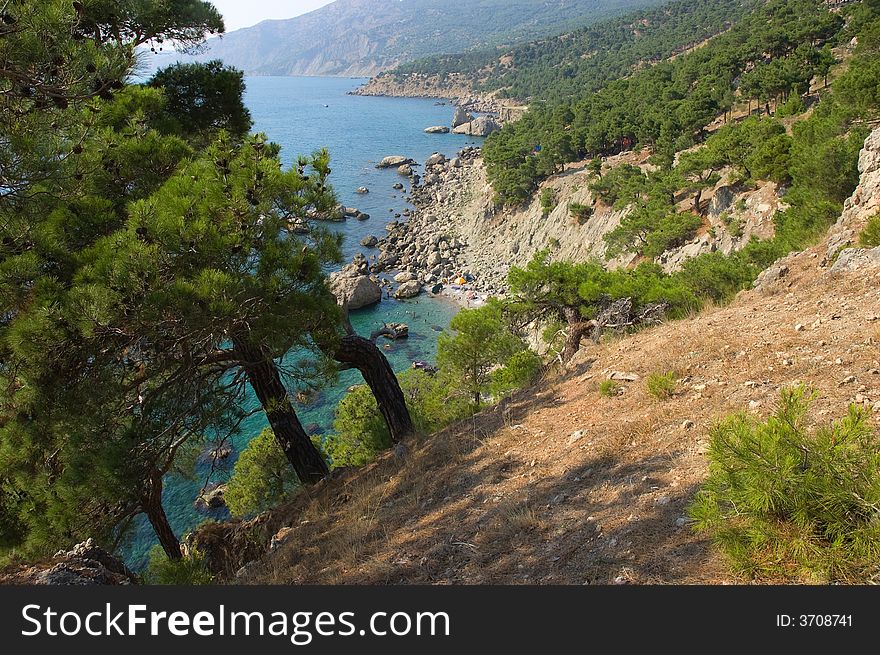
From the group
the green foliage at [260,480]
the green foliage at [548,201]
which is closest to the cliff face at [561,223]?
the green foliage at [548,201]

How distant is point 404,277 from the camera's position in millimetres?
39719

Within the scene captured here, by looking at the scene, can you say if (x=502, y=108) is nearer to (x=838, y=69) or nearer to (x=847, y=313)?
(x=838, y=69)

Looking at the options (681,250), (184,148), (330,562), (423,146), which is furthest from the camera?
(423,146)

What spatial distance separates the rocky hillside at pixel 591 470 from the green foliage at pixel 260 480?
4037 mm

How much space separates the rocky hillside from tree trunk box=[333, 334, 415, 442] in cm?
119

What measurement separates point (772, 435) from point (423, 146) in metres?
95.6

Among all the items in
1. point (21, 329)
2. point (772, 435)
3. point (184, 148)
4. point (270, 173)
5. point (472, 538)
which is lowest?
point (472, 538)

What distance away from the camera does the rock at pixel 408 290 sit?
37.3 m

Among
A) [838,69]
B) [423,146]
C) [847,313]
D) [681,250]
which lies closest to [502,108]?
[423,146]

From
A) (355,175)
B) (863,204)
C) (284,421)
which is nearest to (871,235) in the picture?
(863,204)

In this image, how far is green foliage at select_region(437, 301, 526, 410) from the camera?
545 inches

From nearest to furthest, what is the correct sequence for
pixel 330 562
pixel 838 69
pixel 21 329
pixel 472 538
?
1. pixel 21 329
2. pixel 472 538
3. pixel 330 562
4. pixel 838 69

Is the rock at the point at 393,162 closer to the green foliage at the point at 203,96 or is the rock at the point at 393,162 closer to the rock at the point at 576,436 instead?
the green foliage at the point at 203,96

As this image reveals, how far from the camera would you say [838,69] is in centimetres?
4328
